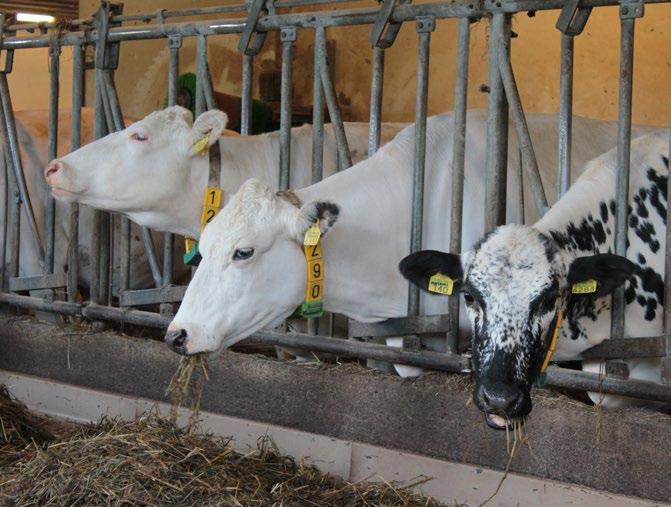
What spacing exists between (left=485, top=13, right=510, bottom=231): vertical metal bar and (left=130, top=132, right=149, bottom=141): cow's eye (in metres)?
2.05

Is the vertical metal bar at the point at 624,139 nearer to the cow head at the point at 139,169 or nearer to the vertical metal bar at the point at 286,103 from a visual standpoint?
the vertical metal bar at the point at 286,103

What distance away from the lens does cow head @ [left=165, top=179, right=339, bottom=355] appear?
15.2 ft

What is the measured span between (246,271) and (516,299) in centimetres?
128

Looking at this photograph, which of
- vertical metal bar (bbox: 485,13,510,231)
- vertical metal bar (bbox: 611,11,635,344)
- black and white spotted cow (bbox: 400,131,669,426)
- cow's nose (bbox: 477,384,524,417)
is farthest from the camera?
vertical metal bar (bbox: 485,13,510,231)

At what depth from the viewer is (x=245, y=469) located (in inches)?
194

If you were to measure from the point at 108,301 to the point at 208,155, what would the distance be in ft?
4.04

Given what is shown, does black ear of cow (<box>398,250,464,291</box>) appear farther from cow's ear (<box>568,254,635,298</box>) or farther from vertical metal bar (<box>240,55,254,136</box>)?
vertical metal bar (<box>240,55,254,136</box>)

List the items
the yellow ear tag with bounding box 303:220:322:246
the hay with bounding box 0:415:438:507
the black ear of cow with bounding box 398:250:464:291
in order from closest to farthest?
the black ear of cow with bounding box 398:250:464:291, the hay with bounding box 0:415:438:507, the yellow ear tag with bounding box 303:220:322:246

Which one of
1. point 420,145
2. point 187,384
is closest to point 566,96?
point 420,145

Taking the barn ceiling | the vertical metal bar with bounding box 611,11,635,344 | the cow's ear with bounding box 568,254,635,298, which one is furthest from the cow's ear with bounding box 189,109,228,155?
the barn ceiling

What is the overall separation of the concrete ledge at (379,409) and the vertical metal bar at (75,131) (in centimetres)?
33

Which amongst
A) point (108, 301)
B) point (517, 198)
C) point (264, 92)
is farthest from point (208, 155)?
point (264, 92)

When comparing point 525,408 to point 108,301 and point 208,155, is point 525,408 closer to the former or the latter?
point 208,155

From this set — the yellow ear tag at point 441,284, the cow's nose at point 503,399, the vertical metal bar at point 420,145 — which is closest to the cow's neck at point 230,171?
the vertical metal bar at point 420,145
